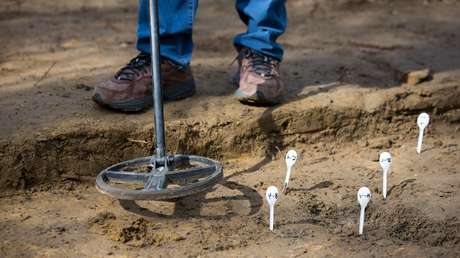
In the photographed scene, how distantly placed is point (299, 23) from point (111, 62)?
1462 mm

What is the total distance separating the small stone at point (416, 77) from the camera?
3740 millimetres

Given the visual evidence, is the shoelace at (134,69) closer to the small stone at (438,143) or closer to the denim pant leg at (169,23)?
the denim pant leg at (169,23)

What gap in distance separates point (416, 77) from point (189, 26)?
1214 mm

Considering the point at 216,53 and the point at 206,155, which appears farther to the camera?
the point at 216,53

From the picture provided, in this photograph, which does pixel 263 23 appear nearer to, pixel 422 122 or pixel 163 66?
pixel 163 66

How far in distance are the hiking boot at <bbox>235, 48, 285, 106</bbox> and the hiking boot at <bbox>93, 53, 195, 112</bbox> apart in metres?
0.26

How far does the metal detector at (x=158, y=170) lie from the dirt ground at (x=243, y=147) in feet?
0.47

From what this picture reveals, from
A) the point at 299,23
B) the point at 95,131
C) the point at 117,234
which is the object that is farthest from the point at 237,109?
the point at 299,23

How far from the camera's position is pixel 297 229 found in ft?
9.01

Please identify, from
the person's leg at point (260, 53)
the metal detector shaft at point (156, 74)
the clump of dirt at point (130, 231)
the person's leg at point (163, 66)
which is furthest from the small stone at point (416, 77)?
the clump of dirt at point (130, 231)

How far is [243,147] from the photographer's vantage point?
133 inches

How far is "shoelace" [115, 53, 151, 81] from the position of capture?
3336mm

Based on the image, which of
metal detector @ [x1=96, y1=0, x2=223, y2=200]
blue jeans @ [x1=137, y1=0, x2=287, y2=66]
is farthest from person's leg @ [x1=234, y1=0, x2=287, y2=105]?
metal detector @ [x1=96, y1=0, x2=223, y2=200]

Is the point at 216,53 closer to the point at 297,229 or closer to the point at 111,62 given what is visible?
the point at 111,62
